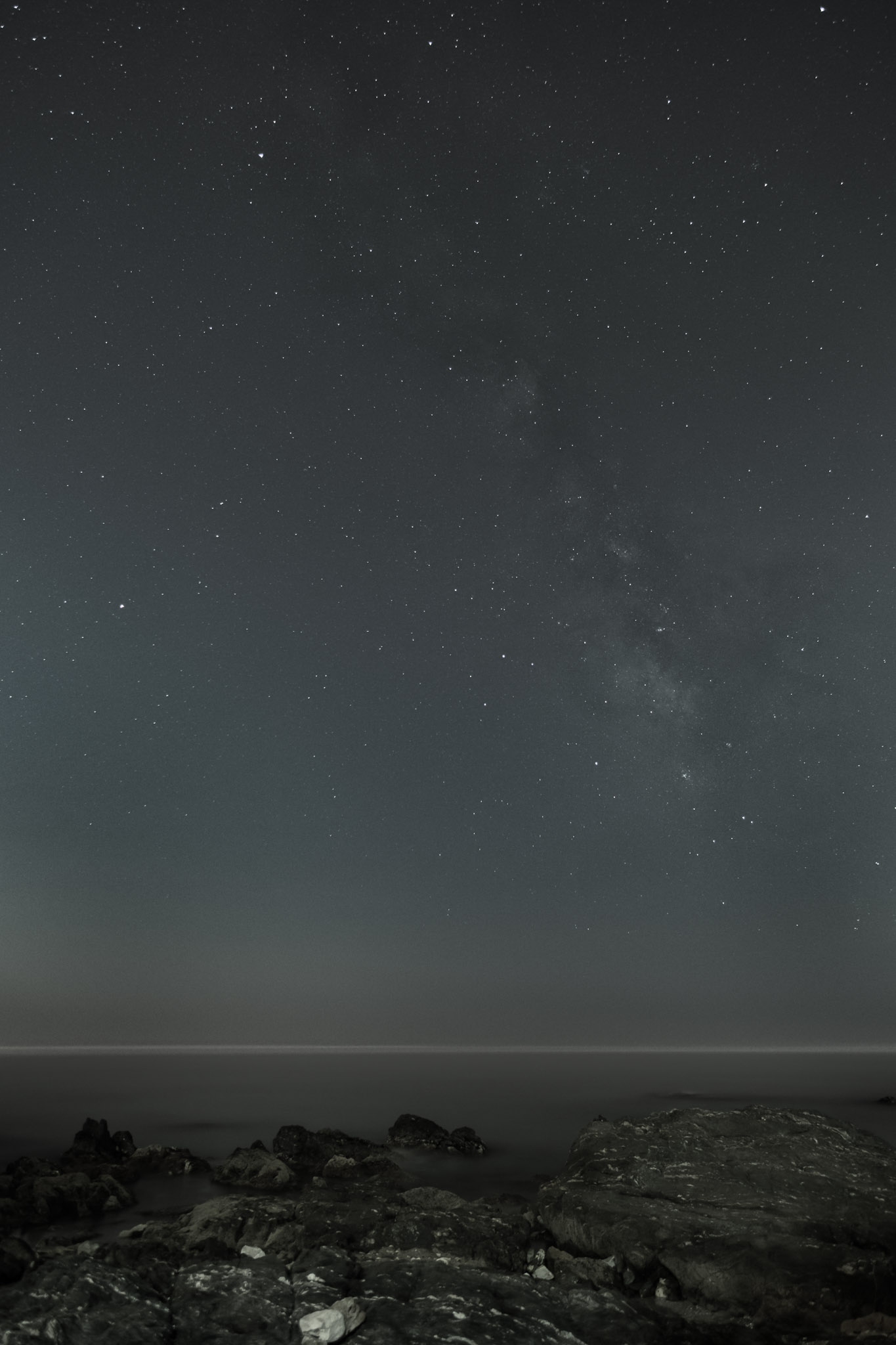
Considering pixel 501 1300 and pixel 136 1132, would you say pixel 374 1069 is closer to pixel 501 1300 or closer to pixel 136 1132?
pixel 136 1132

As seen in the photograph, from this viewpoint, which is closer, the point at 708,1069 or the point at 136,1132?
the point at 136,1132

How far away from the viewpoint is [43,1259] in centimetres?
1159

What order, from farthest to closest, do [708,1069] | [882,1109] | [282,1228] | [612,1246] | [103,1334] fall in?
[708,1069]
[882,1109]
[282,1228]
[612,1246]
[103,1334]

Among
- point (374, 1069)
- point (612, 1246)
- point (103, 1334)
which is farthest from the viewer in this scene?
point (374, 1069)

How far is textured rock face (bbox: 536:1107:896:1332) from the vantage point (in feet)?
40.3

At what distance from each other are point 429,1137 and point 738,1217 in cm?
2420

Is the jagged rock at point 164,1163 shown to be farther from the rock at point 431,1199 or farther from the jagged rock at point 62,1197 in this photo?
the rock at point 431,1199

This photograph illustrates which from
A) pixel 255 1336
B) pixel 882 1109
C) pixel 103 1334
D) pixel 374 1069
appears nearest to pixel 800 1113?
pixel 255 1336

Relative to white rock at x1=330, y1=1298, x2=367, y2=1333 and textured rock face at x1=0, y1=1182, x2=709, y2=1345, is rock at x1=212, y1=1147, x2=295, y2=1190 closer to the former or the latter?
textured rock face at x1=0, y1=1182, x2=709, y2=1345

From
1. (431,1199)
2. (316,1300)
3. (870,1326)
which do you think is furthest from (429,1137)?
(870,1326)

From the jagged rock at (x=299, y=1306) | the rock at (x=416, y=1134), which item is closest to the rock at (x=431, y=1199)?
the jagged rock at (x=299, y=1306)

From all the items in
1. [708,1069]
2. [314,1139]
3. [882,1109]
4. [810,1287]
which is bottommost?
[708,1069]

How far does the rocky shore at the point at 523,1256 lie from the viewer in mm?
10492

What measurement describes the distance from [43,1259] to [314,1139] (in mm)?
19526
